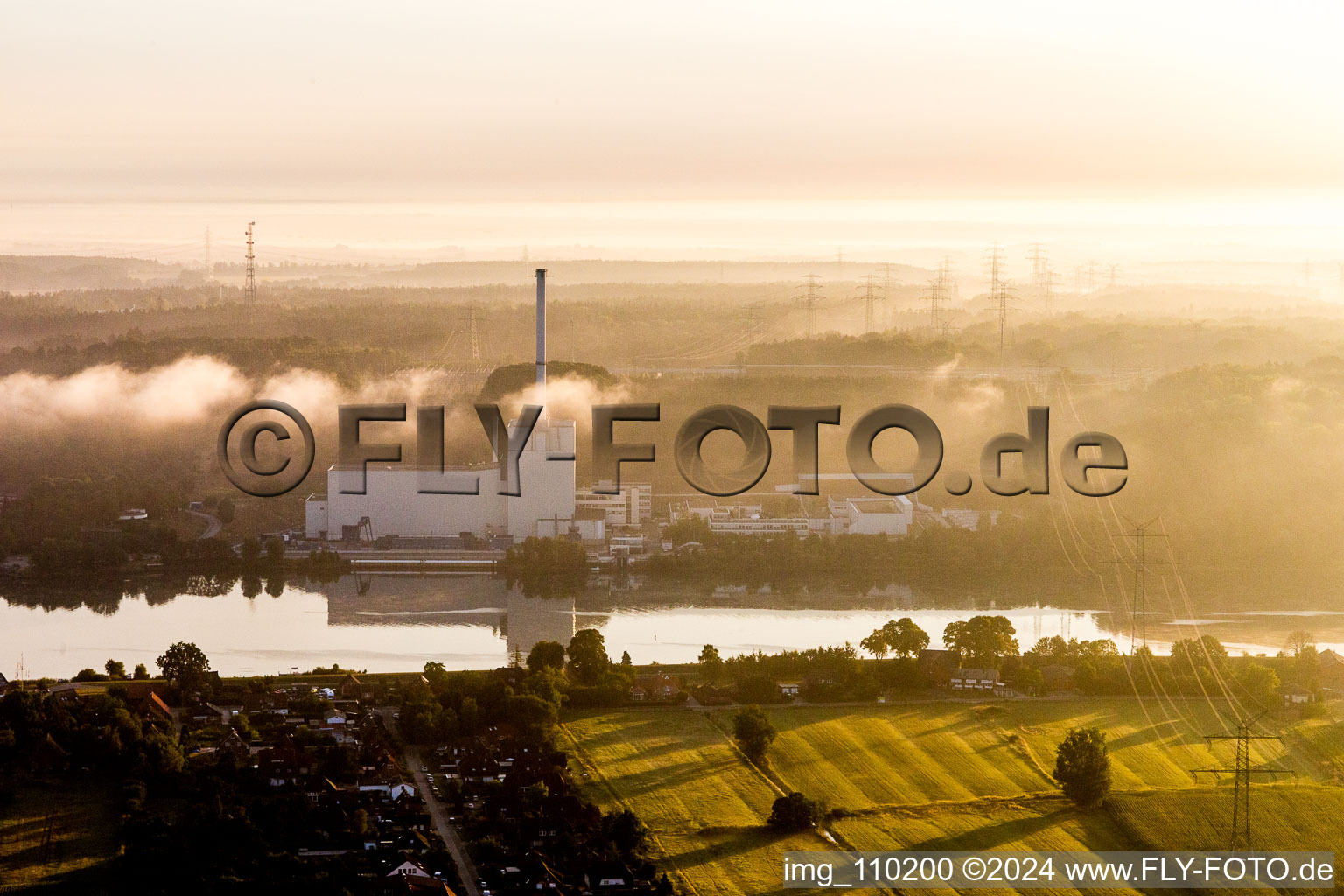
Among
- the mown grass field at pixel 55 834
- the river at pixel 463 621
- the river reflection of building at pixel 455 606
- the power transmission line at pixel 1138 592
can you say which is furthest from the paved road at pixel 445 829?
the power transmission line at pixel 1138 592

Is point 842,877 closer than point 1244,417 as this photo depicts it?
Yes

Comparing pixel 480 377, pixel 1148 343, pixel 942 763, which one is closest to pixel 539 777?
pixel 942 763

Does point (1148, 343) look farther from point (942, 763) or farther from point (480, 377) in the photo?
point (942, 763)

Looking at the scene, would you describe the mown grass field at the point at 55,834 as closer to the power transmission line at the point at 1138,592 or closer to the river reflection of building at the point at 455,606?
the river reflection of building at the point at 455,606

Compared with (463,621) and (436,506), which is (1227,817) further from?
(436,506)

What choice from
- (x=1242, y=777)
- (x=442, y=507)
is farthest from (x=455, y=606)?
(x=1242, y=777)

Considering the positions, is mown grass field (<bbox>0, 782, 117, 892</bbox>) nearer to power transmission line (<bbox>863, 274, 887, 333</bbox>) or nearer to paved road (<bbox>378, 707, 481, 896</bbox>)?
paved road (<bbox>378, 707, 481, 896</bbox>)
